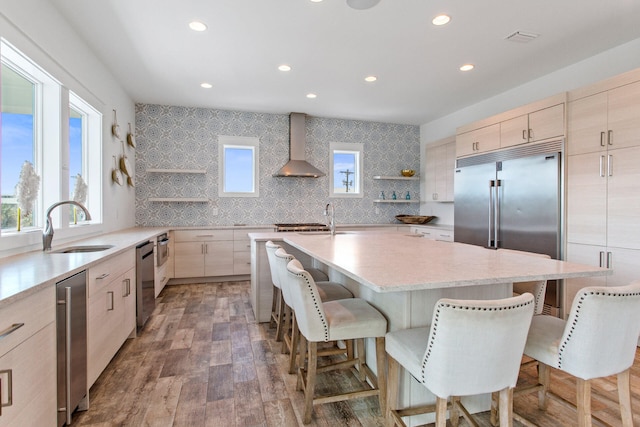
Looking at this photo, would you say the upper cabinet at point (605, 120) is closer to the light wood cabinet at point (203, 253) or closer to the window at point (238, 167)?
the window at point (238, 167)

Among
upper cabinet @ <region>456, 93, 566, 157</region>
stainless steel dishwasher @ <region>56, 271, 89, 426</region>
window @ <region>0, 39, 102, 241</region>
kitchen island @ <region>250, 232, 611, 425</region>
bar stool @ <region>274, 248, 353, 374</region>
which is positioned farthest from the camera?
upper cabinet @ <region>456, 93, 566, 157</region>

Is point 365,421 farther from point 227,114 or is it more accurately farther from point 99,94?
point 227,114

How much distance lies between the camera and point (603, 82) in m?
2.89

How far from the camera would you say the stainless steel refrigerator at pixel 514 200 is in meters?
3.29

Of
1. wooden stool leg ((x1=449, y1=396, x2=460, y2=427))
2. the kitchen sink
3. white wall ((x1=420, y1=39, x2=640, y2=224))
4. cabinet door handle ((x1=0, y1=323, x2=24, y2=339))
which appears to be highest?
white wall ((x1=420, y1=39, x2=640, y2=224))

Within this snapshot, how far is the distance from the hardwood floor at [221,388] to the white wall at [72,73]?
111cm

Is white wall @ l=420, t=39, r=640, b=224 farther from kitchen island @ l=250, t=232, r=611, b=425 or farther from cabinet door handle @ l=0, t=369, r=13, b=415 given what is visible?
cabinet door handle @ l=0, t=369, r=13, b=415

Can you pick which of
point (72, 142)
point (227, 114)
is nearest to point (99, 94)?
point (72, 142)

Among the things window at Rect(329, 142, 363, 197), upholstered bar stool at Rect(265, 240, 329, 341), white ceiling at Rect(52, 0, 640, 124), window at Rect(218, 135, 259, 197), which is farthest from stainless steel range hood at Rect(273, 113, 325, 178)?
upholstered bar stool at Rect(265, 240, 329, 341)

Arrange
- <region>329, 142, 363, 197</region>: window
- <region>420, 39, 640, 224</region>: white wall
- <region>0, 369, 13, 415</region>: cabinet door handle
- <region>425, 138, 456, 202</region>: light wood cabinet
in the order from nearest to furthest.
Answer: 1. <region>0, 369, 13, 415</region>: cabinet door handle
2. <region>420, 39, 640, 224</region>: white wall
3. <region>425, 138, 456, 202</region>: light wood cabinet
4. <region>329, 142, 363, 197</region>: window

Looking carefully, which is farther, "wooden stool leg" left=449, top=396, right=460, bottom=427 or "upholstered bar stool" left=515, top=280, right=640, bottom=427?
"wooden stool leg" left=449, top=396, right=460, bottom=427

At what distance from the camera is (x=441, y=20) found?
277 centimetres

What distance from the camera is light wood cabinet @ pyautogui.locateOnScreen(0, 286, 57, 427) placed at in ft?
3.79

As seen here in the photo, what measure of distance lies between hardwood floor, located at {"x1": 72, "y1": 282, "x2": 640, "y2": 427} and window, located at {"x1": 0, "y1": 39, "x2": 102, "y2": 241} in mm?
1172
